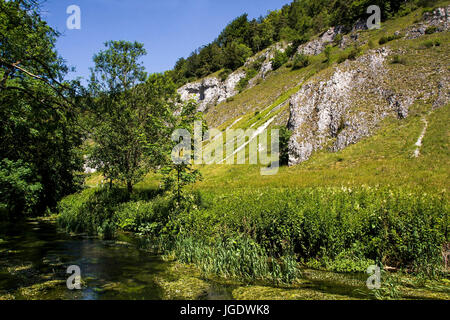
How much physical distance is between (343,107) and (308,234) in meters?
37.3

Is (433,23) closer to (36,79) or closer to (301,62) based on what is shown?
(301,62)

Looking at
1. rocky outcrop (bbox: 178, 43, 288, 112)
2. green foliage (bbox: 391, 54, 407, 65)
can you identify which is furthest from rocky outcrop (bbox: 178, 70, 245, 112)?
green foliage (bbox: 391, 54, 407, 65)

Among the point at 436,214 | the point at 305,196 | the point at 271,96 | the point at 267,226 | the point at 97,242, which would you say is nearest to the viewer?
the point at 436,214

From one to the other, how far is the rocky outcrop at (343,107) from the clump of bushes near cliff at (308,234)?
2718cm

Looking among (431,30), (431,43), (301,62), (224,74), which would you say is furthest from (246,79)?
(431,43)

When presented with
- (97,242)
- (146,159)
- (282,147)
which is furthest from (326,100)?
(97,242)

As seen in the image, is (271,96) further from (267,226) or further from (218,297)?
(218,297)

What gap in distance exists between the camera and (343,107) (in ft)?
143

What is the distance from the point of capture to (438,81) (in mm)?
39531

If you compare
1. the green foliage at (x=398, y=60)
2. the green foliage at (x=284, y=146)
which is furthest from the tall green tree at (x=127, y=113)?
the green foliage at (x=398, y=60)

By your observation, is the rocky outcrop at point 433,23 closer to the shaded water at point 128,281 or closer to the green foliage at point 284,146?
the green foliage at point 284,146

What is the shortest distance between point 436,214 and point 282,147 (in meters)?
34.5

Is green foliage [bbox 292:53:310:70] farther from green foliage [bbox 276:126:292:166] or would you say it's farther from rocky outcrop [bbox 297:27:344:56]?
green foliage [bbox 276:126:292:166]

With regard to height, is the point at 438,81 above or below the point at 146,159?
above
